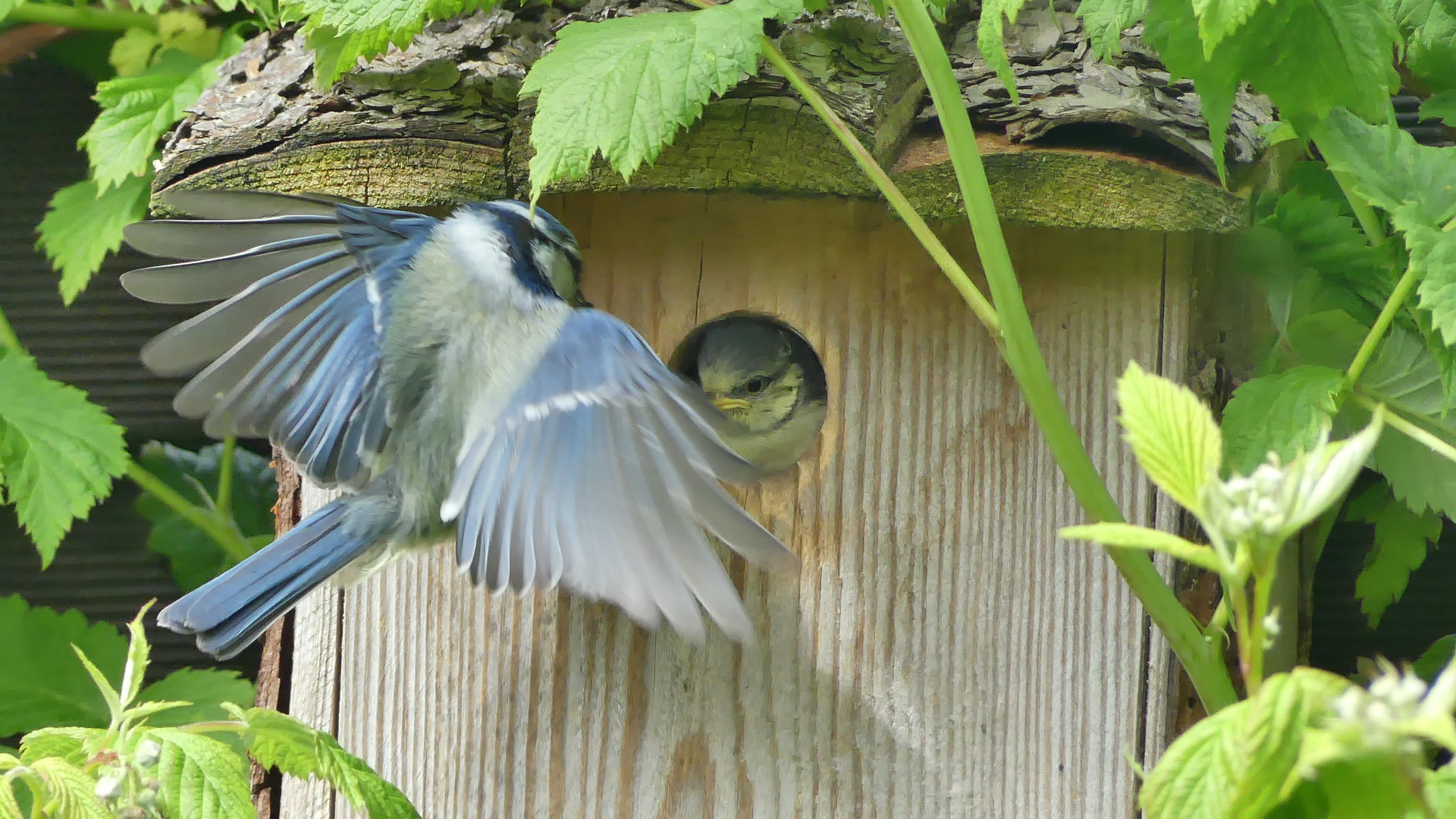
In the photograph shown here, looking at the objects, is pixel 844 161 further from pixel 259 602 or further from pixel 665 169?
pixel 259 602

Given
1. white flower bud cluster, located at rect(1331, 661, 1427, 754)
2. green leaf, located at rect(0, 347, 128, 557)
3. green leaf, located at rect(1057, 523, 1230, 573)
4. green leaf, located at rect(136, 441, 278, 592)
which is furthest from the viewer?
green leaf, located at rect(136, 441, 278, 592)

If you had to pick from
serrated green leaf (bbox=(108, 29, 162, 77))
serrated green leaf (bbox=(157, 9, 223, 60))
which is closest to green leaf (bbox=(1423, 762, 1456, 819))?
serrated green leaf (bbox=(157, 9, 223, 60))

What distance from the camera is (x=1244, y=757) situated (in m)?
0.62

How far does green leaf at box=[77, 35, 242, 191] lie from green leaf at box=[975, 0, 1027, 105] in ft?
3.10

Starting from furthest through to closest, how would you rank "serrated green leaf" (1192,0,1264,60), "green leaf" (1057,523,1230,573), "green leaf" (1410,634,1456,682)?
"green leaf" (1410,634,1456,682) < "serrated green leaf" (1192,0,1264,60) < "green leaf" (1057,523,1230,573)

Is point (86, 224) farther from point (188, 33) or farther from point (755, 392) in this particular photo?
point (755, 392)

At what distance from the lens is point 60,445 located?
1.51 meters

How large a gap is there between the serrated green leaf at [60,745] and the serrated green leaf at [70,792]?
10 cm

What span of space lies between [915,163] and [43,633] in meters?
1.41

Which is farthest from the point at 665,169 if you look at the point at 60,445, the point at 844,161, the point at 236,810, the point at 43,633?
the point at 43,633

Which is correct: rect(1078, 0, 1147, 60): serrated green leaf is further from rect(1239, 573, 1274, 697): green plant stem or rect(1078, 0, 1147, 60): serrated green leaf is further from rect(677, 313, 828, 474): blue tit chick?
rect(677, 313, 828, 474): blue tit chick

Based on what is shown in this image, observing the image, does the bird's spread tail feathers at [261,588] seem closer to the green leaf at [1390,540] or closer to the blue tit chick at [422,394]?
the blue tit chick at [422,394]

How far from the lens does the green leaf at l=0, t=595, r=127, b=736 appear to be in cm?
174

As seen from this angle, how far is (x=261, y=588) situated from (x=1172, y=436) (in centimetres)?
80
